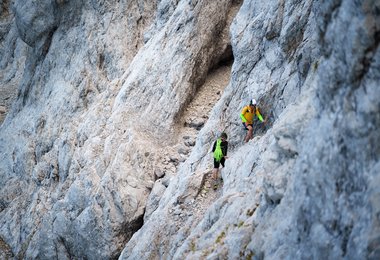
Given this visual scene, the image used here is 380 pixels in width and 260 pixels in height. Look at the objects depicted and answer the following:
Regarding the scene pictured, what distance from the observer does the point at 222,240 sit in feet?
39.7

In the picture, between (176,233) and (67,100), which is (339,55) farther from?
(67,100)

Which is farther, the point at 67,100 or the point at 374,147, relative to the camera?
the point at 67,100

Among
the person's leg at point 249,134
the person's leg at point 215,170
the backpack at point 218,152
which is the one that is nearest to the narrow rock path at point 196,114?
the person's leg at point 215,170

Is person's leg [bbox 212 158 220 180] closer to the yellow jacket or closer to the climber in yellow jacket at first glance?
the climber in yellow jacket

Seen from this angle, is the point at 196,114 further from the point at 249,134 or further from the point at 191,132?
the point at 249,134

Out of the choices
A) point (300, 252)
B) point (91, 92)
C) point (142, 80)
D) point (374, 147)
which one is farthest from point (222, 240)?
point (91, 92)

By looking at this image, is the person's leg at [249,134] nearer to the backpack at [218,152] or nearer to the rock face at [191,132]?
the rock face at [191,132]

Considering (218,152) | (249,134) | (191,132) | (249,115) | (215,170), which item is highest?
(249,115)

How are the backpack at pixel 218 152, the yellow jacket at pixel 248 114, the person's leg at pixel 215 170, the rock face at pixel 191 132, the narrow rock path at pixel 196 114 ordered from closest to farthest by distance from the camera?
the rock face at pixel 191 132 → the backpack at pixel 218 152 → the yellow jacket at pixel 248 114 → the person's leg at pixel 215 170 → the narrow rock path at pixel 196 114

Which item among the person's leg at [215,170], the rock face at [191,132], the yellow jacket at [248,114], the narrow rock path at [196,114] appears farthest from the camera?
the narrow rock path at [196,114]

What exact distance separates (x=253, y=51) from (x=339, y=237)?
1257 cm

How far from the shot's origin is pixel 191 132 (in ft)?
74.9

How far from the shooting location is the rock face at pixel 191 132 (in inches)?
301

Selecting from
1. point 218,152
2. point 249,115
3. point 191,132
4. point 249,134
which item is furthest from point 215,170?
point 191,132
